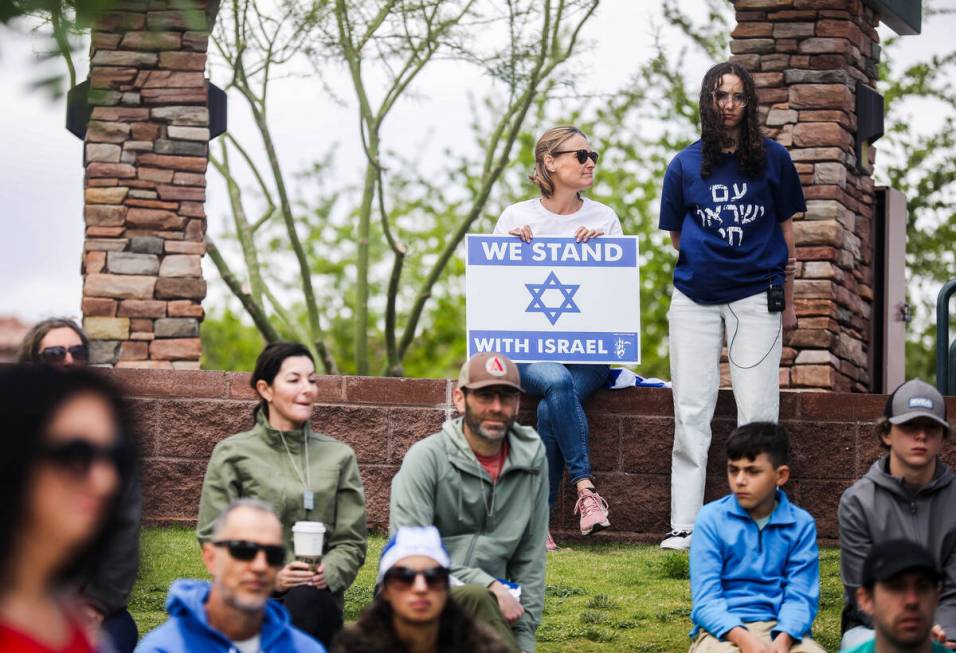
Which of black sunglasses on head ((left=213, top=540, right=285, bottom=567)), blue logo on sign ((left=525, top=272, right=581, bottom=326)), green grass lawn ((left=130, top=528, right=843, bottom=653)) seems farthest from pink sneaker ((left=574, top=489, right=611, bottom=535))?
black sunglasses on head ((left=213, top=540, right=285, bottom=567))

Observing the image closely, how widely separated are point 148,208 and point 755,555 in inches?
251

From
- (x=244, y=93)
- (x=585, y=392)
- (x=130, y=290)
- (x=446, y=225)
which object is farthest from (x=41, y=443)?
(x=446, y=225)

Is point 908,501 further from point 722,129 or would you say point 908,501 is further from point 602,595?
point 722,129

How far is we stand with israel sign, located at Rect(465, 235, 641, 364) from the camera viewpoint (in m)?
8.70

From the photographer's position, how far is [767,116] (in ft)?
36.3

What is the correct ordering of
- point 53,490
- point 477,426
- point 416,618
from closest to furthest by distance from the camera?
1. point 53,490
2. point 416,618
3. point 477,426

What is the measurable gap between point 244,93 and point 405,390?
949cm

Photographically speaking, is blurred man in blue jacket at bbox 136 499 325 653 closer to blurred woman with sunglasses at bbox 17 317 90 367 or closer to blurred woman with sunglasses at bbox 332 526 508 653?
blurred woman with sunglasses at bbox 332 526 508 653

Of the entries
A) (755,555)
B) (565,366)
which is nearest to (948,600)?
(755,555)

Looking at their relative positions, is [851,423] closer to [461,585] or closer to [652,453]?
Answer: [652,453]

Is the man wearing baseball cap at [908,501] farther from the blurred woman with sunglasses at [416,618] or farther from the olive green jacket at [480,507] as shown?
the blurred woman with sunglasses at [416,618]

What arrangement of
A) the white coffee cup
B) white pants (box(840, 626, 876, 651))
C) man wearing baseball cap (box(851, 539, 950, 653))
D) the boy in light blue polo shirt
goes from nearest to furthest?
man wearing baseball cap (box(851, 539, 950, 653)), the white coffee cup, white pants (box(840, 626, 876, 651)), the boy in light blue polo shirt

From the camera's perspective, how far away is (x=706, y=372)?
27.1ft

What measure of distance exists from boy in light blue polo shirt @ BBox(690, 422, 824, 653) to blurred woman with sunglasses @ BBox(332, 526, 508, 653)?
4.56 feet
